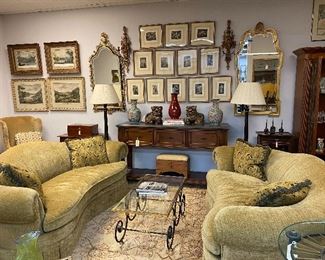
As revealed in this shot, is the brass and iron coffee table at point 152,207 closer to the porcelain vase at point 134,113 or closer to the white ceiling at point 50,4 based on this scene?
the porcelain vase at point 134,113

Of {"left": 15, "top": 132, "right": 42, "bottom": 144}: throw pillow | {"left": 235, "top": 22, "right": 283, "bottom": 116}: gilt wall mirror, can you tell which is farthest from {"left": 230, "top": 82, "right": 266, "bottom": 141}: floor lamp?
{"left": 15, "top": 132, "right": 42, "bottom": 144}: throw pillow

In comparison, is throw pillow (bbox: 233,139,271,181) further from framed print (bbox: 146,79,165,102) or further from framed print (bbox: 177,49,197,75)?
framed print (bbox: 146,79,165,102)

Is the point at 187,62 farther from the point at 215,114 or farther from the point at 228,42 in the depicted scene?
the point at 215,114

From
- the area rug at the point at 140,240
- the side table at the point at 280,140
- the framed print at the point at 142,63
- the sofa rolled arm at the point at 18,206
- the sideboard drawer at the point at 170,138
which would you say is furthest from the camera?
the framed print at the point at 142,63

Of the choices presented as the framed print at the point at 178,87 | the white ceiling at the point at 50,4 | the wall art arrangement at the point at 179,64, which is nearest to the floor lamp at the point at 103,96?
the wall art arrangement at the point at 179,64

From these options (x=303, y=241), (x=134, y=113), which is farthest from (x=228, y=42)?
(x=303, y=241)

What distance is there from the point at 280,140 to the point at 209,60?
1521mm

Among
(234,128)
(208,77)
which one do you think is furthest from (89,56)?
(234,128)

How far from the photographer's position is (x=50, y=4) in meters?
4.15

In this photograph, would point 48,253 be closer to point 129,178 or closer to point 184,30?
point 129,178

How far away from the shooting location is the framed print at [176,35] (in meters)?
4.10

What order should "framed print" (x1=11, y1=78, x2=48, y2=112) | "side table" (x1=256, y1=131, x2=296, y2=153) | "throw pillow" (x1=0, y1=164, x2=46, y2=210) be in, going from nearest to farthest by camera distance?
"throw pillow" (x1=0, y1=164, x2=46, y2=210) < "side table" (x1=256, y1=131, x2=296, y2=153) < "framed print" (x1=11, y1=78, x2=48, y2=112)

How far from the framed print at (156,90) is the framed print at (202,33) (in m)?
0.79

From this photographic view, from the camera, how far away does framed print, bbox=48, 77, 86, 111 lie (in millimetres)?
4602
